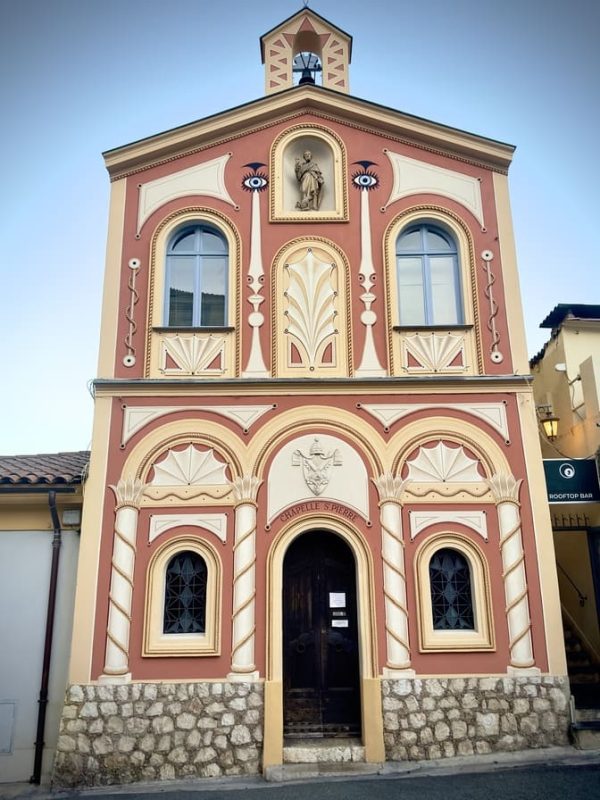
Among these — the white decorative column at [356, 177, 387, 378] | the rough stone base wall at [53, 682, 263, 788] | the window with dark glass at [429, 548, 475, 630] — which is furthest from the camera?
the white decorative column at [356, 177, 387, 378]

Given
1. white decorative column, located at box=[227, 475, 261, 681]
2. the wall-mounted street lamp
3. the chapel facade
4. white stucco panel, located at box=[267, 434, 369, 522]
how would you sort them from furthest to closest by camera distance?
the wall-mounted street lamp → white stucco panel, located at box=[267, 434, 369, 522] → white decorative column, located at box=[227, 475, 261, 681] → the chapel facade

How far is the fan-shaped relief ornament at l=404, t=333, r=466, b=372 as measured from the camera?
403 inches

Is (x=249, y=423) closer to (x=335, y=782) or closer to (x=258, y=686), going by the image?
(x=258, y=686)

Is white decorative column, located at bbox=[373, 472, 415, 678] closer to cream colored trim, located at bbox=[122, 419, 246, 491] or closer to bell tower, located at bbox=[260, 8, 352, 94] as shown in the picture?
cream colored trim, located at bbox=[122, 419, 246, 491]

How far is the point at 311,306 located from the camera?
10508 millimetres

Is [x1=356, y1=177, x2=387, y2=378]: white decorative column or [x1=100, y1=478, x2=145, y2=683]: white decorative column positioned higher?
[x1=356, y1=177, x2=387, y2=378]: white decorative column

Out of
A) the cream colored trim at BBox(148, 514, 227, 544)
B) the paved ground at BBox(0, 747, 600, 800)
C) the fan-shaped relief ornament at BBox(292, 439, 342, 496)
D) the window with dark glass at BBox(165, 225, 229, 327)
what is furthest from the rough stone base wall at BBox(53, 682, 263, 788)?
the window with dark glass at BBox(165, 225, 229, 327)

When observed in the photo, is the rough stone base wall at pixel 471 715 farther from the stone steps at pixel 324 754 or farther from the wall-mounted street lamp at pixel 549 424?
the wall-mounted street lamp at pixel 549 424

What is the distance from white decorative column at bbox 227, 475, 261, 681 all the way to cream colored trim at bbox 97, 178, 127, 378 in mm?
2724

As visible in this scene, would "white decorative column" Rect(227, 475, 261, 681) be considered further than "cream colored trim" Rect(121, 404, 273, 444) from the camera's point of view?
No

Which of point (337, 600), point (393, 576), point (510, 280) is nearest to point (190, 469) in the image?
point (337, 600)

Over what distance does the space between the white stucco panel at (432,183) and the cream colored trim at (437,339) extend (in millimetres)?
762

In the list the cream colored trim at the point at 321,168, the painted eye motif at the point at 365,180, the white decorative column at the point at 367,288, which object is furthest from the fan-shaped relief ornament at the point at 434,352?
the painted eye motif at the point at 365,180

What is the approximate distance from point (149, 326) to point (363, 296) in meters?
3.33
